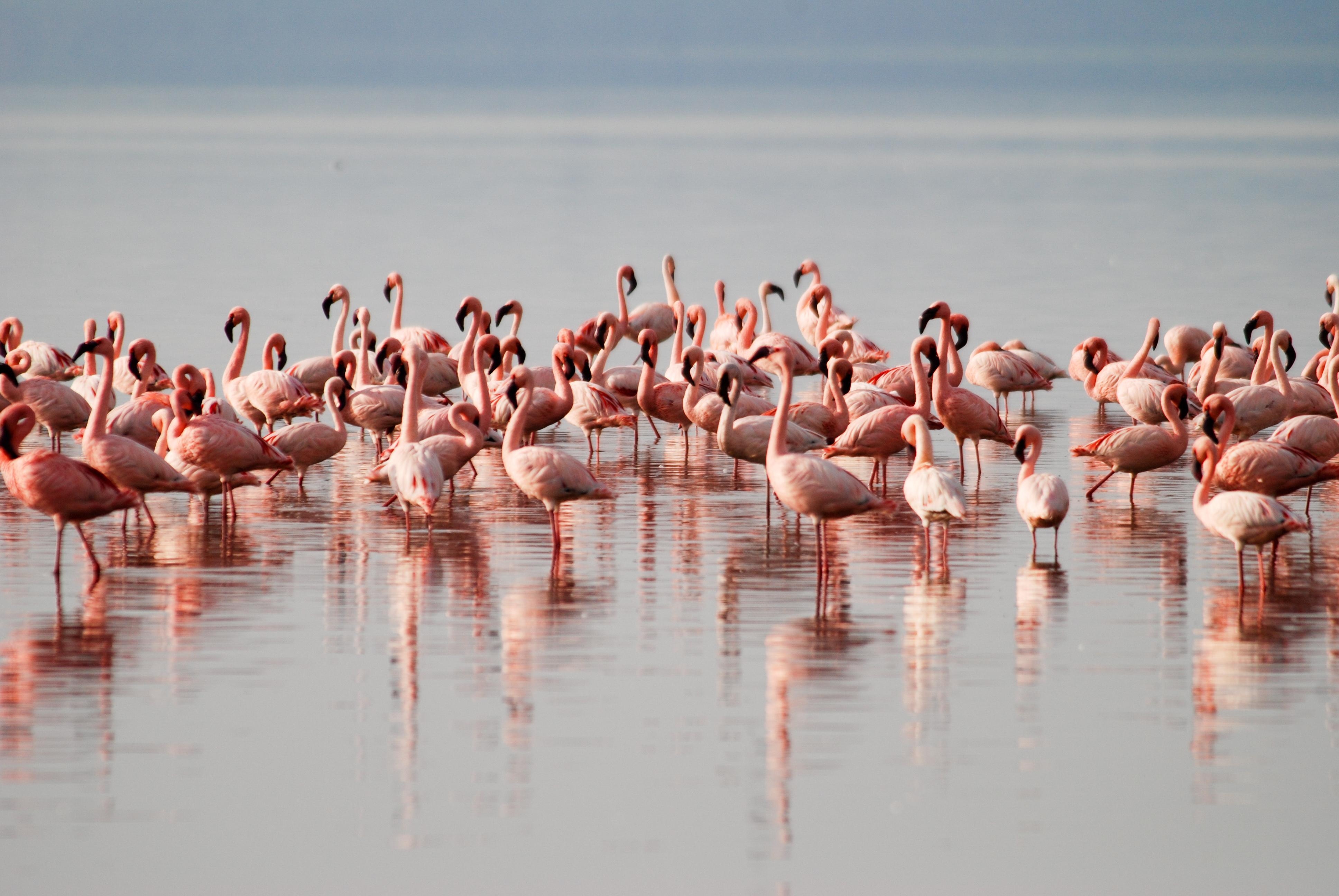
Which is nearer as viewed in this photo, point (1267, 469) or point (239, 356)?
point (1267, 469)

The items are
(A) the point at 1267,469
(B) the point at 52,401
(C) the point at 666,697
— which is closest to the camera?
(C) the point at 666,697

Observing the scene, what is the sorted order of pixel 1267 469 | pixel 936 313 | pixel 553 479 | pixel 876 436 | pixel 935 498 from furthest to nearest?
1. pixel 936 313
2. pixel 876 436
3. pixel 1267 469
4. pixel 553 479
5. pixel 935 498

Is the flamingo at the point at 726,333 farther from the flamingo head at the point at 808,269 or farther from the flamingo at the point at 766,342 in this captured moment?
the flamingo head at the point at 808,269

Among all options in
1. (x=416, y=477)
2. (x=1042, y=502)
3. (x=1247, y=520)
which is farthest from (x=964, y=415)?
(x=416, y=477)

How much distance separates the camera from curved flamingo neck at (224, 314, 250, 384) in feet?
48.0

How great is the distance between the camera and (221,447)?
11.1 meters

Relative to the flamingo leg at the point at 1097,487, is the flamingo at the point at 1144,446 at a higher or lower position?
higher

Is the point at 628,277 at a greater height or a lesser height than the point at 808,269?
lesser

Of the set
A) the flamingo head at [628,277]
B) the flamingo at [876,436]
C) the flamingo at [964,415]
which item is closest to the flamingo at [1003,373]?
the flamingo at [964,415]

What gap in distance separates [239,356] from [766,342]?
4.45 m

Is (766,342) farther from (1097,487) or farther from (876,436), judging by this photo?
(1097,487)

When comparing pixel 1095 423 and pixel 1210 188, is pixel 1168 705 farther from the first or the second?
pixel 1210 188

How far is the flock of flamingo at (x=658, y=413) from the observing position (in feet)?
33.1

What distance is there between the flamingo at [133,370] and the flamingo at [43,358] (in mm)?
440
